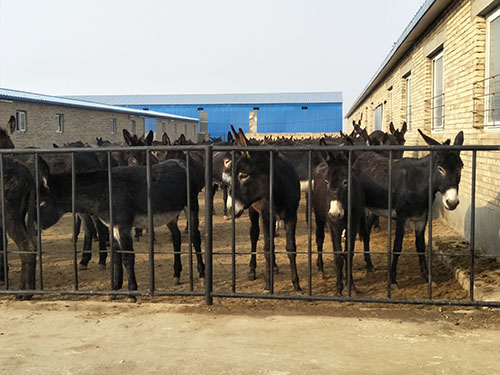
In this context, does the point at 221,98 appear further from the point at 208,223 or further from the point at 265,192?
the point at 208,223

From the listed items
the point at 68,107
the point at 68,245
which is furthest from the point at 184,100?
the point at 68,245

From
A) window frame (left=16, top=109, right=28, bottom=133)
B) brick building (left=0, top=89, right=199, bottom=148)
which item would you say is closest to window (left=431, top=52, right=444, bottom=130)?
brick building (left=0, top=89, right=199, bottom=148)

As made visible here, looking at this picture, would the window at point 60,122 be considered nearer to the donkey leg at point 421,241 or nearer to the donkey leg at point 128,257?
the donkey leg at point 128,257

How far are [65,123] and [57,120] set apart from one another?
594 millimetres

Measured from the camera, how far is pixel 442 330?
15.1 feet

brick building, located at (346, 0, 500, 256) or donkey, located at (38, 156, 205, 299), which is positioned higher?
brick building, located at (346, 0, 500, 256)

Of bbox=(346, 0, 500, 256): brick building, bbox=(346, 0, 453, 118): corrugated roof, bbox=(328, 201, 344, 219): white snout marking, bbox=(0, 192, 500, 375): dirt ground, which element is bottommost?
bbox=(0, 192, 500, 375): dirt ground

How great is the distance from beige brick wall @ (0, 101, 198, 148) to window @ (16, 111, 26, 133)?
14cm

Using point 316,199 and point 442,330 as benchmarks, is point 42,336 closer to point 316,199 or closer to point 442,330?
point 442,330

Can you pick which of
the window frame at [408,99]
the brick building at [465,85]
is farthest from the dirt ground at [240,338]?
the window frame at [408,99]

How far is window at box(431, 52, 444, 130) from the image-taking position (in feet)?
43.1

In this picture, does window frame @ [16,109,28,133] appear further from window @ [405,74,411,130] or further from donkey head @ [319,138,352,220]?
donkey head @ [319,138,352,220]

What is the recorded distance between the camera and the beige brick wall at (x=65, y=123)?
2452 cm

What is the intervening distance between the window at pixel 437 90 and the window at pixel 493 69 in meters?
3.98
